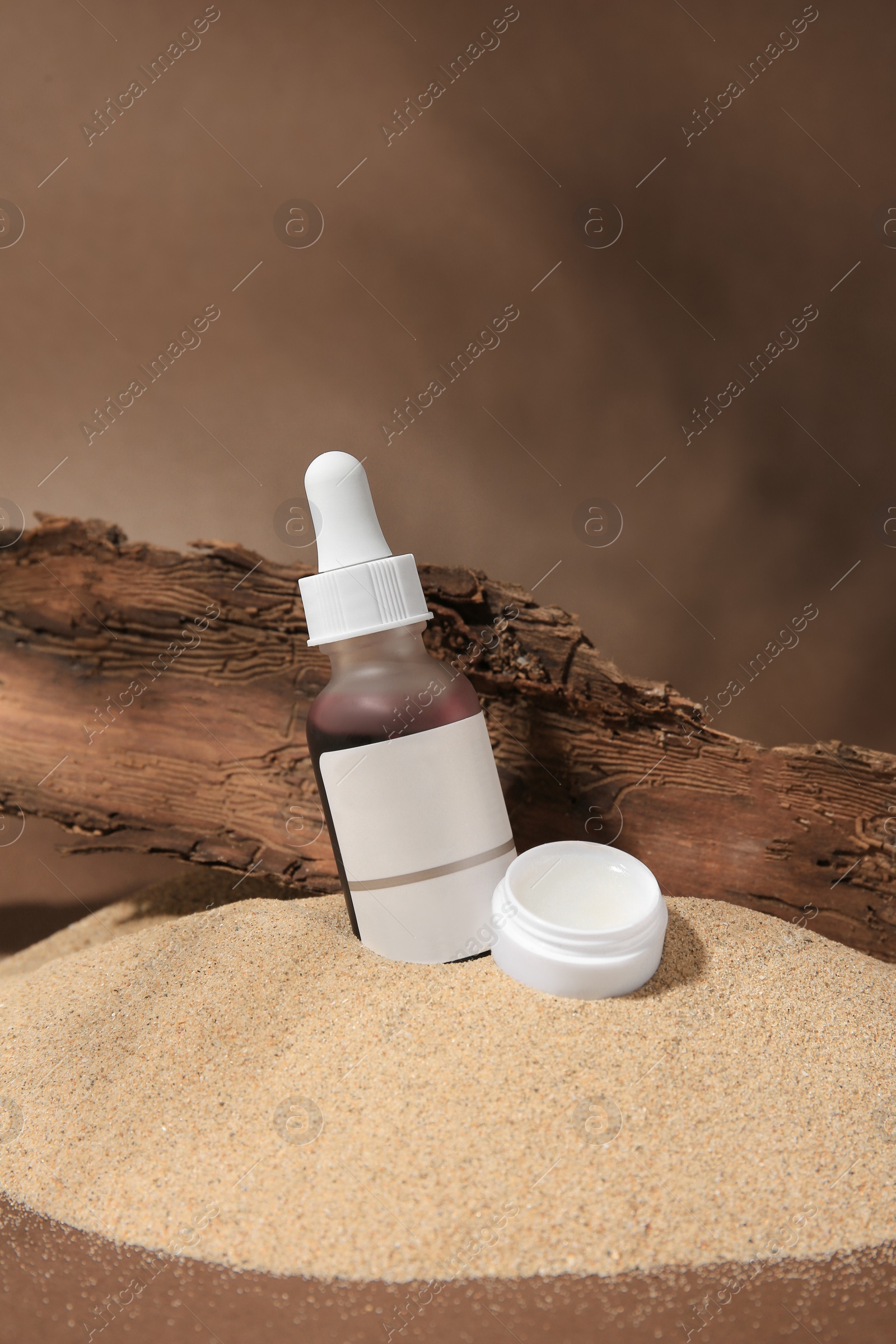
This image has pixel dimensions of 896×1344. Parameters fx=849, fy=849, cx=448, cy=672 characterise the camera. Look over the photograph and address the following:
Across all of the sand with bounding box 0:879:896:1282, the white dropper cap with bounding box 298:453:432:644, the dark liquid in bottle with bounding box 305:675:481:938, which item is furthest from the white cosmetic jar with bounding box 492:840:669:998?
the white dropper cap with bounding box 298:453:432:644

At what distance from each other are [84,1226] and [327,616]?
0.60m

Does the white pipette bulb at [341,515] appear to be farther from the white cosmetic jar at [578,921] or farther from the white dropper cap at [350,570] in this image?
the white cosmetic jar at [578,921]

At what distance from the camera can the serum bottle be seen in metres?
0.92

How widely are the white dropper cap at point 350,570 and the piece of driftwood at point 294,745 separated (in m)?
0.22

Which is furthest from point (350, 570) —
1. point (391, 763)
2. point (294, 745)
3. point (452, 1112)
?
point (452, 1112)

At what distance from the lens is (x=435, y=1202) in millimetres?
678

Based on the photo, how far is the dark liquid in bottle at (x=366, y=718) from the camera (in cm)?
93

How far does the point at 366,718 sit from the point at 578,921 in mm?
311

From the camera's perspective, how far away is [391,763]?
917 millimetres

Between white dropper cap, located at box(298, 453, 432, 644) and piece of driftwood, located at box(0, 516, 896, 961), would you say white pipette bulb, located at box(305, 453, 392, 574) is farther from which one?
piece of driftwood, located at box(0, 516, 896, 961)

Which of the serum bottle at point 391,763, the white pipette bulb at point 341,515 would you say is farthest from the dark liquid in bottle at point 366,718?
the white pipette bulb at point 341,515

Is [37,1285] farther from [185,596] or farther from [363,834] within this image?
[185,596]

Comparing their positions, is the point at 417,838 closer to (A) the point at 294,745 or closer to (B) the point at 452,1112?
(B) the point at 452,1112

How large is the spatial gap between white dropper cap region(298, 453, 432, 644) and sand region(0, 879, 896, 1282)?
0.38m
